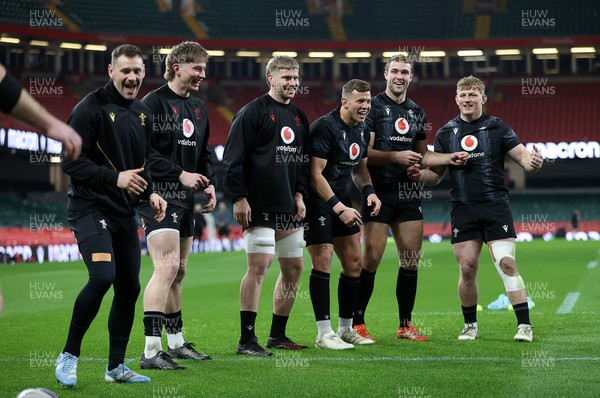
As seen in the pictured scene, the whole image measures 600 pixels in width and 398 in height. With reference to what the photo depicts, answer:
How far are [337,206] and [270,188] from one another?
26.3 inches

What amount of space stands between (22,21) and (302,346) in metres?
34.8

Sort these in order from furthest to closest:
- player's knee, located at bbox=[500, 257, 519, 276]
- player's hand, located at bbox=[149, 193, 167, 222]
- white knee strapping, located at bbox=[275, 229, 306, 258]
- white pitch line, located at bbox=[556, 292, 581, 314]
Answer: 1. white pitch line, located at bbox=[556, 292, 581, 314]
2. player's knee, located at bbox=[500, 257, 519, 276]
3. white knee strapping, located at bbox=[275, 229, 306, 258]
4. player's hand, located at bbox=[149, 193, 167, 222]

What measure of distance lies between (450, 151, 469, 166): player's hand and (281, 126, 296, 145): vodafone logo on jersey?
1877 millimetres

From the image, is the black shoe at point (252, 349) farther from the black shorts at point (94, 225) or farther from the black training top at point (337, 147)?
the black shorts at point (94, 225)

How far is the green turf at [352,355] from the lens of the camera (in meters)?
6.08

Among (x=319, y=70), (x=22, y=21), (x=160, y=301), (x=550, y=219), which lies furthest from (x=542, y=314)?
(x=319, y=70)

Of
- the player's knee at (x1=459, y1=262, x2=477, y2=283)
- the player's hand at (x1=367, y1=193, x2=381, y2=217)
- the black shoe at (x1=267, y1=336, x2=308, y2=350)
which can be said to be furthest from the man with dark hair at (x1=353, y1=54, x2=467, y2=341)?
the black shoe at (x1=267, y1=336, x2=308, y2=350)

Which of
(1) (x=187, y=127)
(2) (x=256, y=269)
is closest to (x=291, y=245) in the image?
(2) (x=256, y=269)

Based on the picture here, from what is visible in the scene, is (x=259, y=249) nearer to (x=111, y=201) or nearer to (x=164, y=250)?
(x=164, y=250)

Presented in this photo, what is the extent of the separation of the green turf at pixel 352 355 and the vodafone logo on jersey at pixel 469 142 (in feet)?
6.38

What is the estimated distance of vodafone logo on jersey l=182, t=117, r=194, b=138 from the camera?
24.7 feet

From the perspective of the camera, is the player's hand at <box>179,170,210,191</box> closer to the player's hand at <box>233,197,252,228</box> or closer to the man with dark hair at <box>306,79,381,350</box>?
the player's hand at <box>233,197,252,228</box>

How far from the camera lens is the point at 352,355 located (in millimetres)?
7781

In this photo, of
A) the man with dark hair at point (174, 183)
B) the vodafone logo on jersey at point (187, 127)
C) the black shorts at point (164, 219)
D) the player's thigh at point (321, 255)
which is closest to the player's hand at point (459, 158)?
the player's thigh at point (321, 255)
